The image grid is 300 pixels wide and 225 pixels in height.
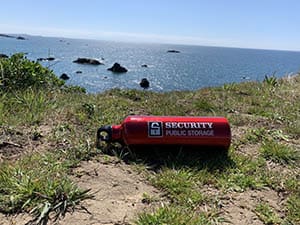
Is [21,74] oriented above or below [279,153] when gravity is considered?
above

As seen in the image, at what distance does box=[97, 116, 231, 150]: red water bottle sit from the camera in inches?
113

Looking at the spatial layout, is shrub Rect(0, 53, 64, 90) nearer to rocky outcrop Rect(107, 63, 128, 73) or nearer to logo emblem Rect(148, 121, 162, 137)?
logo emblem Rect(148, 121, 162, 137)

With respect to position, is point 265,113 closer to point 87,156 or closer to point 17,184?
point 87,156

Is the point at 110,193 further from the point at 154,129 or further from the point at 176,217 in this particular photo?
the point at 154,129

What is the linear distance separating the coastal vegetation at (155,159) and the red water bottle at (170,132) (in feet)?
0.47

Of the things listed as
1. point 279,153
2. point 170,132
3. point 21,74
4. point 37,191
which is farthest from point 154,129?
point 21,74

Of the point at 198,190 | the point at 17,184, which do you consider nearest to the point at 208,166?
the point at 198,190

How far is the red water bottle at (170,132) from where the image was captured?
113 inches

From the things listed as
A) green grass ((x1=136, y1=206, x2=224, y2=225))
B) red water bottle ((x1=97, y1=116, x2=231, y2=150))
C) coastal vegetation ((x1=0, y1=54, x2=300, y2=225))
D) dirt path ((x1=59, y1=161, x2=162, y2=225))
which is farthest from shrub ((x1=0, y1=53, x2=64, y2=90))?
green grass ((x1=136, y1=206, x2=224, y2=225))

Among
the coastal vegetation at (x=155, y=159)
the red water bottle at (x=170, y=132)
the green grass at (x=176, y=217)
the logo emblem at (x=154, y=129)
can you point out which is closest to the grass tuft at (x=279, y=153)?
the coastal vegetation at (x=155, y=159)

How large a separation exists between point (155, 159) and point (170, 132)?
290 millimetres

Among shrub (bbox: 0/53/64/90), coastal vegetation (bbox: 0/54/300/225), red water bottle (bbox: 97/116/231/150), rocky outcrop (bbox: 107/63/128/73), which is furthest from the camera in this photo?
rocky outcrop (bbox: 107/63/128/73)

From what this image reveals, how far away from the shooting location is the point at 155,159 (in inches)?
115

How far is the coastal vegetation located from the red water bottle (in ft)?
0.47
